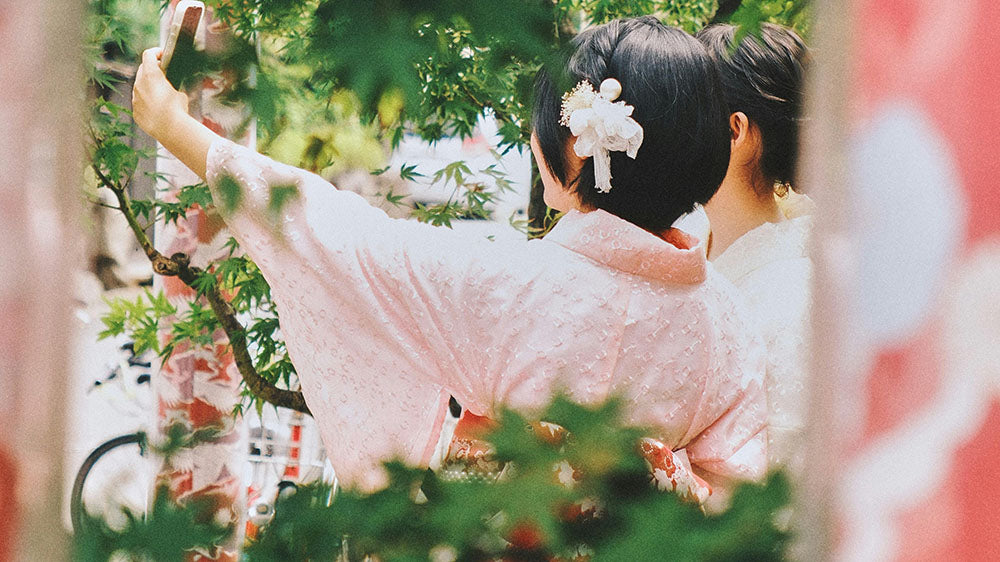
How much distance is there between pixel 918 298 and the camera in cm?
60

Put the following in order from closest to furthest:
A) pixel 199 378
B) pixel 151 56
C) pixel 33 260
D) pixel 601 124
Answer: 1. pixel 33 260
2. pixel 151 56
3. pixel 601 124
4. pixel 199 378

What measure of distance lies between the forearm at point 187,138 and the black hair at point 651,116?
1.55 feet

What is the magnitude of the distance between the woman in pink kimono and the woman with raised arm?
0.57ft

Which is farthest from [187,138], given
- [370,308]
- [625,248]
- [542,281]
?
[625,248]

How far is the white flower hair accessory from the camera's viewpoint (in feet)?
Result: 4.01

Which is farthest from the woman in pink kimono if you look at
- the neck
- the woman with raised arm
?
the neck

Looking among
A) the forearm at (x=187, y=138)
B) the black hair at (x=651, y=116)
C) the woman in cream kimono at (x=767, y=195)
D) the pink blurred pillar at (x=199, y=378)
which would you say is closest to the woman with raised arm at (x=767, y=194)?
the woman in cream kimono at (x=767, y=195)

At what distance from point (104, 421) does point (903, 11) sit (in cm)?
217

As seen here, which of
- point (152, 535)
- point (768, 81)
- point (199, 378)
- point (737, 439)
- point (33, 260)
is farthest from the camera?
point (199, 378)

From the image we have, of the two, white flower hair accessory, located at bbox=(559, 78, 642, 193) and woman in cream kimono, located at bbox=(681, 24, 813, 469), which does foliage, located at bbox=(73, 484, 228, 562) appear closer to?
white flower hair accessory, located at bbox=(559, 78, 642, 193)

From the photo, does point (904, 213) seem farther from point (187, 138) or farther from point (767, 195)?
point (767, 195)

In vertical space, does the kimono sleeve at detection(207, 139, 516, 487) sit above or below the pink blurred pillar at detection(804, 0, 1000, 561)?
below

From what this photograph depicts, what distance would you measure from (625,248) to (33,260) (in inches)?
33.8

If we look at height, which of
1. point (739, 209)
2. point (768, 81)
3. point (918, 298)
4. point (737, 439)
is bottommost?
point (737, 439)
